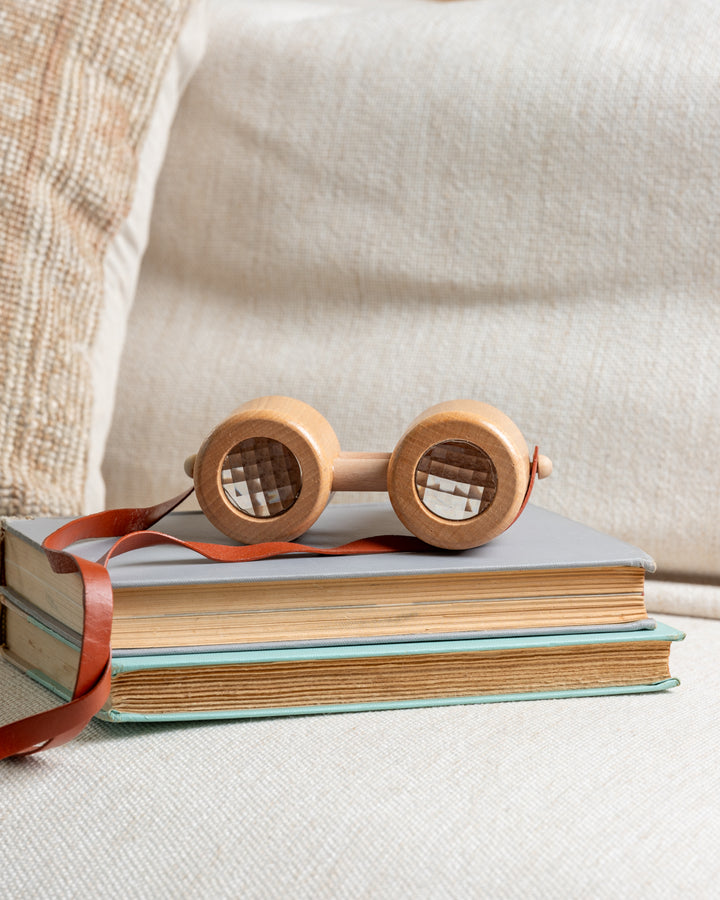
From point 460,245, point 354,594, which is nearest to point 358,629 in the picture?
point 354,594

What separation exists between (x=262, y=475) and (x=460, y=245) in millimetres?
450

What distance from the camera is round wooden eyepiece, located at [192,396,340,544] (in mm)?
575

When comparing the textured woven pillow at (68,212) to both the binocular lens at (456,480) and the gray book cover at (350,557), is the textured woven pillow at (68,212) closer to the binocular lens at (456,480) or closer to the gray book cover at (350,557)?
the gray book cover at (350,557)

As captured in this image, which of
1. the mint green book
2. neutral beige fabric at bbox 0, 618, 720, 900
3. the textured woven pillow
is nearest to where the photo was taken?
neutral beige fabric at bbox 0, 618, 720, 900

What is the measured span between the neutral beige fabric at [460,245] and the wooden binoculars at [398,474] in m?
0.31

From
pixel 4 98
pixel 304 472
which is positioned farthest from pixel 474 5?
pixel 304 472

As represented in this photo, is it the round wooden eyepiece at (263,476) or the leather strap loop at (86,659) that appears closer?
the leather strap loop at (86,659)

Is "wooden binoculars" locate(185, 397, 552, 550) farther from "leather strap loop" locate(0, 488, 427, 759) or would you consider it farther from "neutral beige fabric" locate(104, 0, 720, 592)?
"neutral beige fabric" locate(104, 0, 720, 592)

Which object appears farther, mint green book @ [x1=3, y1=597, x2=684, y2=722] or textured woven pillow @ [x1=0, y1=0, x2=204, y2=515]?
textured woven pillow @ [x1=0, y1=0, x2=204, y2=515]

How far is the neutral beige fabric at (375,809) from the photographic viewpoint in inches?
15.7

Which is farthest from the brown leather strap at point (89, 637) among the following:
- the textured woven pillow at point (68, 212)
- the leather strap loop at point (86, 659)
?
the textured woven pillow at point (68, 212)

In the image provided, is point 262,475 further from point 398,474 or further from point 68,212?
point 68,212

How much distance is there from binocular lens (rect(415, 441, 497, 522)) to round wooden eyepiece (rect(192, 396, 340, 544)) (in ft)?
0.22

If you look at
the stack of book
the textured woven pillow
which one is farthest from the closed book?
the textured woven pillow
